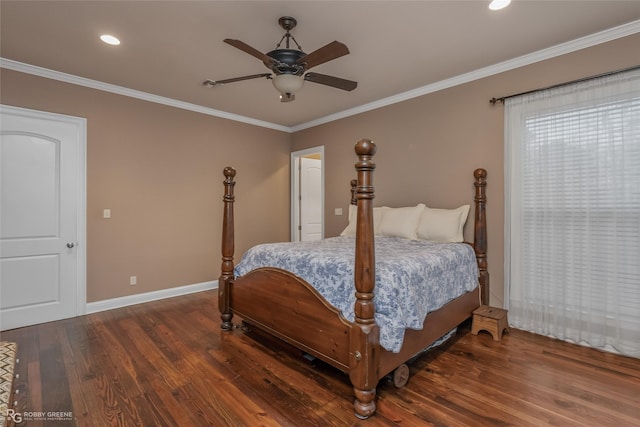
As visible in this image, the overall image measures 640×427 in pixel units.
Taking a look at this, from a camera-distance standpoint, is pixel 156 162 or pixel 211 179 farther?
pixel 211 179

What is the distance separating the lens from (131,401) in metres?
1.89

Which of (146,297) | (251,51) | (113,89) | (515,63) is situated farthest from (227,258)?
(515,63)

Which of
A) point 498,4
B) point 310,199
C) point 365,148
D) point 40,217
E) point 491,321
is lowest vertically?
point 491,321

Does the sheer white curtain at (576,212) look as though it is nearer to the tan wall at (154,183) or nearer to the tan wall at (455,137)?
the tan wall at (455,137)

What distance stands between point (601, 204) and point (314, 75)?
102 inches

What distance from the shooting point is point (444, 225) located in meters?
3.21

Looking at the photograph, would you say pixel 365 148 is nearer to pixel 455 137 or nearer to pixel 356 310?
pixel 356 310

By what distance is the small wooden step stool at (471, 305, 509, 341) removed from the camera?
9.02 feet

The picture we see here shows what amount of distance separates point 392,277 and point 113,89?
386cm

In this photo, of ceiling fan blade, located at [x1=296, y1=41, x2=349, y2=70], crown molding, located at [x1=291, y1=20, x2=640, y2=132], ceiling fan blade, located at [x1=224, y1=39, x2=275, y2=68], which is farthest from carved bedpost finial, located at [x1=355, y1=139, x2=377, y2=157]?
crown molding, located at [x1=291, y1=20, x2=640, y2=132]

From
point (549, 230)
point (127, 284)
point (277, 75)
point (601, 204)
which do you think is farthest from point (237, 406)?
point (601, 204)

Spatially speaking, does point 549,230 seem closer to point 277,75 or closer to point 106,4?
point 277,75

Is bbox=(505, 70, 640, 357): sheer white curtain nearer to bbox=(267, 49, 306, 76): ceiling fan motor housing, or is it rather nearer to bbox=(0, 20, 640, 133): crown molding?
bbox=(0, 20, 640, 133): crown molding

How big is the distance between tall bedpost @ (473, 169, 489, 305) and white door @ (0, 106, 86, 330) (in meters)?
4.34
